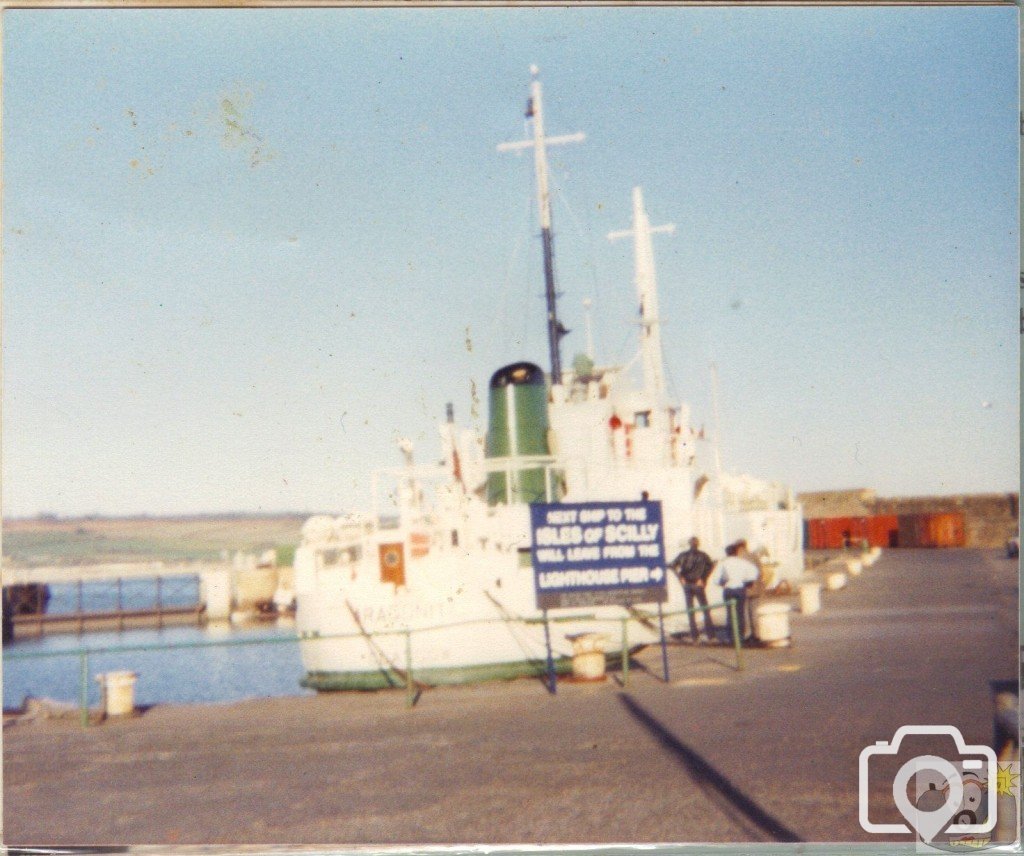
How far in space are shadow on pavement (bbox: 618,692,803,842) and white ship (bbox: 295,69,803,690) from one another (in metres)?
4.30

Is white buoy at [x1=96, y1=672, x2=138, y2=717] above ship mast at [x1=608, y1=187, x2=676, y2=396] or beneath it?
beneath

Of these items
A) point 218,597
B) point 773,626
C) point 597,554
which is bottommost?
point 218,597

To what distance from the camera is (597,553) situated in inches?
472

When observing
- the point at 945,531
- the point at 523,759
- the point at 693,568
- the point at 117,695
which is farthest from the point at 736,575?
the point at 945,531

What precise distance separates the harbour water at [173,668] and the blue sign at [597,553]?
1270 cm

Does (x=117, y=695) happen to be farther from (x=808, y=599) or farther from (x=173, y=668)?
(x=173, y=668)

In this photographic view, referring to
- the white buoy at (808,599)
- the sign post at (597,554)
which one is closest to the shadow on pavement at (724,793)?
the sign post at (597,554)

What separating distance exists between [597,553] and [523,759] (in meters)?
3.64

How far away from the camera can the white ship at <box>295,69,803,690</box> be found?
17109 mm

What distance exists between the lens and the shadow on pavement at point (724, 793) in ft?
21.8

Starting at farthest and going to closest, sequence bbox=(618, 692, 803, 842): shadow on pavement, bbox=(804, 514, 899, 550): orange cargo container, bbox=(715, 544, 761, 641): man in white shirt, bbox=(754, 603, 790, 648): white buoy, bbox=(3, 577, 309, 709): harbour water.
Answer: bbox=(804, 514, 899, 550): orange cargo container
bbox=(3, 577, 309, 709): harbour water
bbox=(754, 603, 790, 648): white buoy
bbox=(715, 544, 761, 641): man in white shirt
bbox=(618, 692, 803, 842): shadow on pavement

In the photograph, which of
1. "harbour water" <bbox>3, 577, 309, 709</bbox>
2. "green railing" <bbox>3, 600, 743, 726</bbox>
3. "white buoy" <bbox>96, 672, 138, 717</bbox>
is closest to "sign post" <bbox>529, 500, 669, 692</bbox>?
"green railing" <bbox>3, 600, 743, 726</bbox>

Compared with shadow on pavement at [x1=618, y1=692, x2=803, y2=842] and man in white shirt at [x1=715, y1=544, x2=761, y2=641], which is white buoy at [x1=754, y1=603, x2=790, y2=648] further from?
shadow on pavement at [x1=618, y1=692, x2=803, y2=842]

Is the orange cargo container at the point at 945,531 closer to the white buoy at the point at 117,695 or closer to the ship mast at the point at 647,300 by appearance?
the ship mast at the point at 647,300
